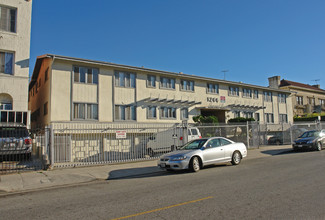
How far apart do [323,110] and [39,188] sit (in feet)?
184

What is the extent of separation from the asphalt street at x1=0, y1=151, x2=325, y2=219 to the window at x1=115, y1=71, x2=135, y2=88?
581 inches

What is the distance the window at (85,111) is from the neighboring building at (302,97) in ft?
107

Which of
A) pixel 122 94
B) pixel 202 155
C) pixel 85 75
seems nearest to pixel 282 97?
pixel 122 94

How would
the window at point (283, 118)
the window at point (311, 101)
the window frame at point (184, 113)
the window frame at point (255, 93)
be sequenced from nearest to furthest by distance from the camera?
1. the window frame at point (184, 113)
2. the window frame at point (255, 93)
3. the window at point (283, 118)
4. the window at point (311, 101)

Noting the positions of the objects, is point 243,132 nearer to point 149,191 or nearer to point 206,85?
point 206,85

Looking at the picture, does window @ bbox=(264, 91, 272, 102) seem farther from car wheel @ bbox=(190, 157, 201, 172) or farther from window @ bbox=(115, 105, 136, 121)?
car wheel @ bbox=(190, 157, 201, 172)

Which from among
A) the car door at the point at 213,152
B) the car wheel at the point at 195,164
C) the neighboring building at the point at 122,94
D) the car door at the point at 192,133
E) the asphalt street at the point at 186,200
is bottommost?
the asphalt street at the point at 186,200

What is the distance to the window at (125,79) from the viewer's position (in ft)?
75.0

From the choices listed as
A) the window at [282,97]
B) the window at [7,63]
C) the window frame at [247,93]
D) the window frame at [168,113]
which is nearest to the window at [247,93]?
the window frame at [247,93]

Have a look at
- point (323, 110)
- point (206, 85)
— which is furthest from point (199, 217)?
point (323, 110)

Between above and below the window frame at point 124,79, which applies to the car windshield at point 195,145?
below

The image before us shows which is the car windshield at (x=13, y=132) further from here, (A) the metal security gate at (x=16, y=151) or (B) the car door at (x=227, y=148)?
(B) the car door at (x=227, y=148)

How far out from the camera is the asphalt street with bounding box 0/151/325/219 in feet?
17.0

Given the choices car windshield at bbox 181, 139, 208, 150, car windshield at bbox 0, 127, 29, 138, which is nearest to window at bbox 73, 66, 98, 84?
car windshield at bbox 0, 127, 29, 138
